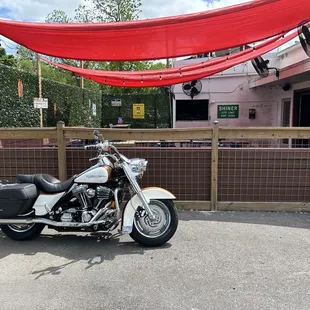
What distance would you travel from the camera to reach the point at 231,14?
4672 millimetres

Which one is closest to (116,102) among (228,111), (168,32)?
(228,111)

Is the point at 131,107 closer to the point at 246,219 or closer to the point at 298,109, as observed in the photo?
the point at 298,109

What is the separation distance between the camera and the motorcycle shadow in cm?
373

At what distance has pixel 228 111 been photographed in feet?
45.9

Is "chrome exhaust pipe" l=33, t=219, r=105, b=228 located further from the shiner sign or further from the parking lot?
the shiner sign

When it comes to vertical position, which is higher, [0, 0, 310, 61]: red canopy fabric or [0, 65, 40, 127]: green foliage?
[0, 0, 310, 61]: red canopy fabric

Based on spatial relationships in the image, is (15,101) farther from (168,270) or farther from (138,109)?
(138,109)

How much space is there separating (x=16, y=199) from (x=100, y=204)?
3.17ft

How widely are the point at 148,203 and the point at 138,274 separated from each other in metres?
0.89

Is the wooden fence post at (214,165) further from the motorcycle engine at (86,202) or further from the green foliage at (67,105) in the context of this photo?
the green foliage at (67,105)

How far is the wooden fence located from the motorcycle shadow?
1.32 metres

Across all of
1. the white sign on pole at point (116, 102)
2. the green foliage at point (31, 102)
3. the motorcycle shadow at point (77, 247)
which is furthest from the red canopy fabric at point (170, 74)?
the white sign on pole at point (116, 102)

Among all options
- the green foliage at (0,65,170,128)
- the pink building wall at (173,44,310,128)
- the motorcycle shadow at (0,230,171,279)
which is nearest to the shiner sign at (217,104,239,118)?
the pink building wall at (173,44,310,128)

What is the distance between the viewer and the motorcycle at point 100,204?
3.94 m
